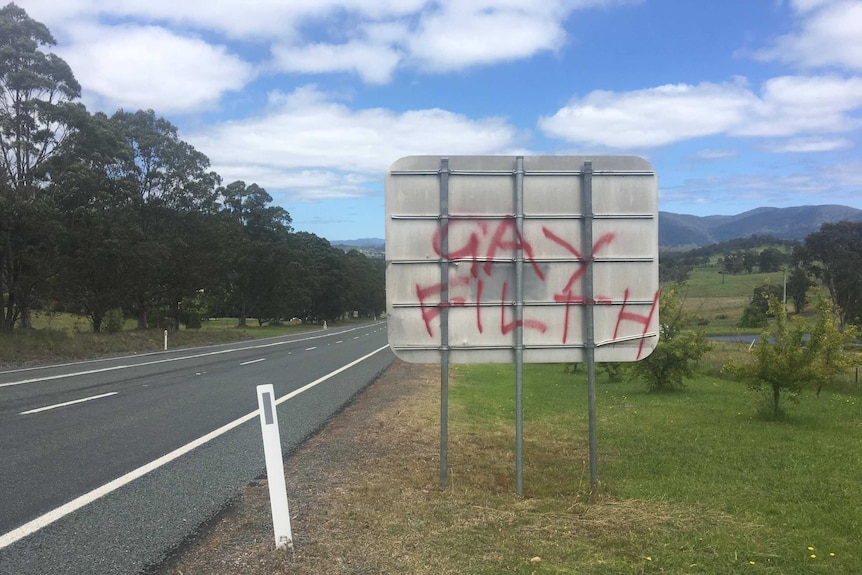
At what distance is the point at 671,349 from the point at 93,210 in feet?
86.0

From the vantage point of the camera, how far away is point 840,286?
66.2m

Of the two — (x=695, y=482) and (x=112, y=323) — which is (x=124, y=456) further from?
(x=112, y=323)

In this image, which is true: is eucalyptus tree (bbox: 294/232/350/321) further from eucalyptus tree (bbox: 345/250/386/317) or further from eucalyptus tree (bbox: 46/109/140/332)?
eucalyptus tree (bbox: 46/109/140/332)

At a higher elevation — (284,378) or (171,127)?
(171,127)

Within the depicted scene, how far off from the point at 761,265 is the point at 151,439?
125488mm

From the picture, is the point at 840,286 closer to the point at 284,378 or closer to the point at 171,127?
the point at 171,127

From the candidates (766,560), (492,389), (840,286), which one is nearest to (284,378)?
(492,389)

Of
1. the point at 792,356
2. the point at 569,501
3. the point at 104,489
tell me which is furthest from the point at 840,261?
the point at 104,489

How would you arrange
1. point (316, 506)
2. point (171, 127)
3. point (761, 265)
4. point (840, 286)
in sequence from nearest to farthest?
1. point (316, 506)
2. point (171, 127)
3. point (840, 286)
4. point (761, 265)

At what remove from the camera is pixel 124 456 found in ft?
24.6

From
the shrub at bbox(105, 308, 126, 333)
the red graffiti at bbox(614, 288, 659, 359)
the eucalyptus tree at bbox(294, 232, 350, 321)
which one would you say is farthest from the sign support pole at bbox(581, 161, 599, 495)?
the eucalyptus tree at bbox(294, 232, 350, 321)

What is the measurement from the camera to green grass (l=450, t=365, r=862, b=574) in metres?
4.42

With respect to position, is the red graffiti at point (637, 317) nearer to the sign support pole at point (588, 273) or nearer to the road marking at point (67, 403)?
the sign support pole at point (588, 273)

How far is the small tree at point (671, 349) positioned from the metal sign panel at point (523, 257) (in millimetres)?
8545
